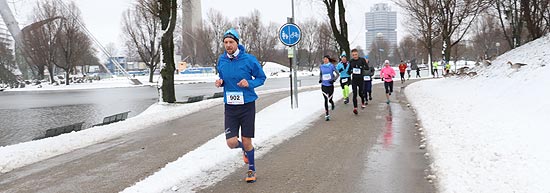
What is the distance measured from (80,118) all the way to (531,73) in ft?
52.5

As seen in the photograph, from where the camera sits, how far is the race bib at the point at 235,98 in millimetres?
5156

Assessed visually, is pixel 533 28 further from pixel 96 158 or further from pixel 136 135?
pixel 96 158

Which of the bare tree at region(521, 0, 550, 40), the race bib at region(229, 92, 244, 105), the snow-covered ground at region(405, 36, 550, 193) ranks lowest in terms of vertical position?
the snow-covered ground at region(405, 36, 550, 193)

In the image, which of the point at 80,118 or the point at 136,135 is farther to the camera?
the point at 80,118

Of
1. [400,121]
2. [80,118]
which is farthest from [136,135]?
[80,118]

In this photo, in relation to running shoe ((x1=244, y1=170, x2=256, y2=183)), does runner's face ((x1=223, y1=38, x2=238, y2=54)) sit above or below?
above

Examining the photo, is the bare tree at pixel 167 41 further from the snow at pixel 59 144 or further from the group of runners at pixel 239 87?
the group of runners at pixel 239 87

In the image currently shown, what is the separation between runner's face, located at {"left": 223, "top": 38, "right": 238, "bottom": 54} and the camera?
196 inches

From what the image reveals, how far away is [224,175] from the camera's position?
221 inches

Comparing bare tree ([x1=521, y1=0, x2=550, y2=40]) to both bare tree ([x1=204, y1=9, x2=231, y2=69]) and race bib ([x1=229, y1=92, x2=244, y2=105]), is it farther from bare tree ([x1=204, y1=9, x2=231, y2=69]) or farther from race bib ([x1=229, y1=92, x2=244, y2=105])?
bare tree ([x1=204, y1=9, x2=231, y2=69])

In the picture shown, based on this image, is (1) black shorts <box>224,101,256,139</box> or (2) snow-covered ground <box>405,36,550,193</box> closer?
(2) snow-covered ground <box>405,36,550,193</box>

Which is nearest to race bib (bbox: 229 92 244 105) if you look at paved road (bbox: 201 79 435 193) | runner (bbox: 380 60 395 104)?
paved road (bbox: 201 79 435 193)

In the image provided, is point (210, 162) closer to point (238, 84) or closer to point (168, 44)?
point (238, 84)

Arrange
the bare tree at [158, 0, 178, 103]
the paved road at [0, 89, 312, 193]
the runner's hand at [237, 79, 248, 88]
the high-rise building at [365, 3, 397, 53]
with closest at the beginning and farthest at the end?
the runner's hand at [237, 79, 248, 88], the paved road at [0, 89, 312, 193], the bare tree at [158, 0, 178, 103], the high-rise building at [365, 3, 397, 53]
